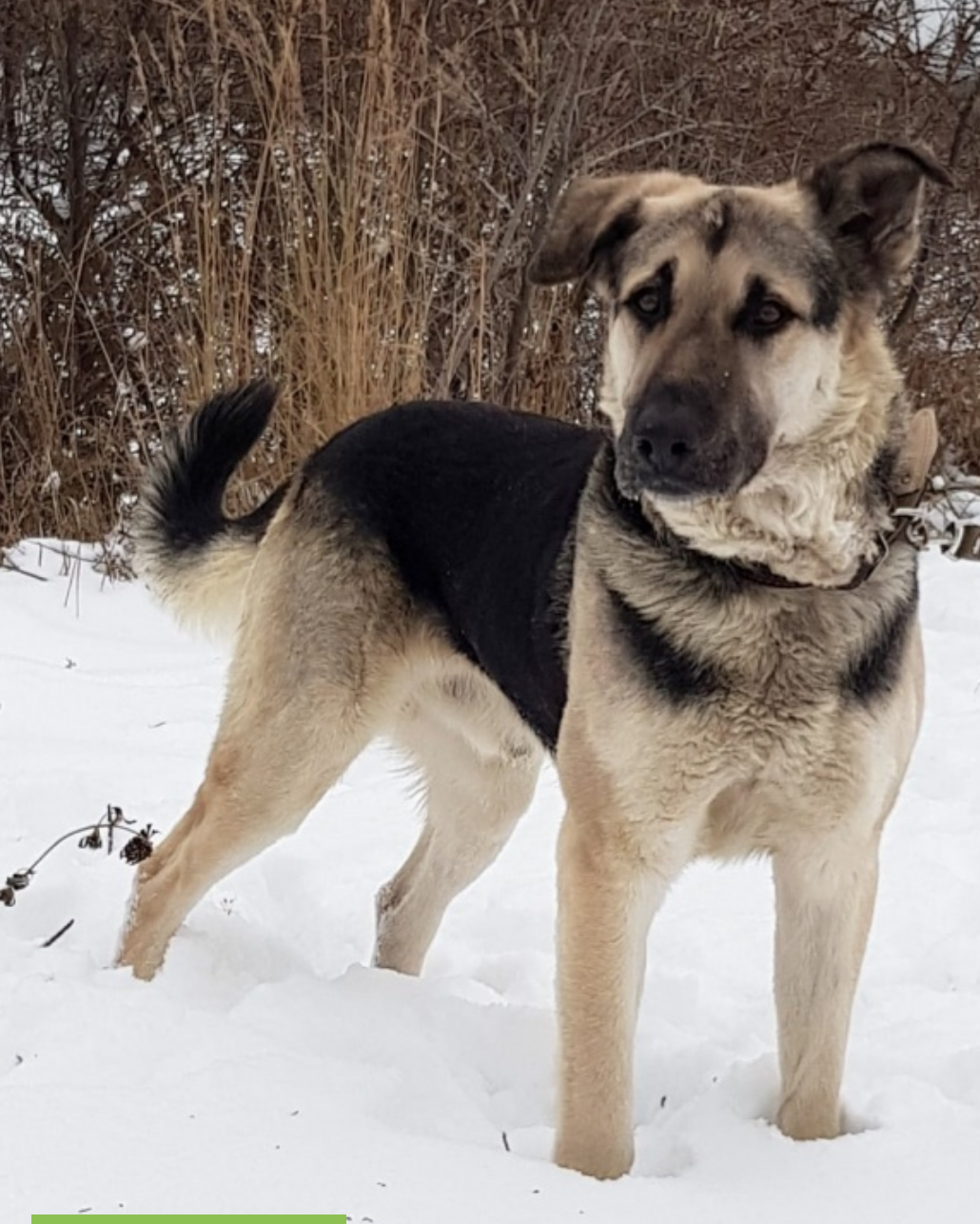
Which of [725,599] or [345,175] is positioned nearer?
[725,599]

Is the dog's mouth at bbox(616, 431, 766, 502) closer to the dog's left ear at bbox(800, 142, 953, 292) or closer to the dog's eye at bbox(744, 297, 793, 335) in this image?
the dog's eye at bbox(744, 297, 793, 335)

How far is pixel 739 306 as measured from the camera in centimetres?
253

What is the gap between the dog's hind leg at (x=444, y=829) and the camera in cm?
361

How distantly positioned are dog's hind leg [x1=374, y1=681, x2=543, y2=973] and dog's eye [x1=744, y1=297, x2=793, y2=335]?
136 cm

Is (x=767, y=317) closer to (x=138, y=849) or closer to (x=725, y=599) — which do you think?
(x=725, y=599)

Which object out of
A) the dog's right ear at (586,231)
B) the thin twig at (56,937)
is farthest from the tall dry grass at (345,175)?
the dog's right ear at (586,231)

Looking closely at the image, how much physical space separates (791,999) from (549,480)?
3.62 ft

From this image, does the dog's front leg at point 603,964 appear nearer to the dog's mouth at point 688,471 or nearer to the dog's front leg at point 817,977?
the dog's front leg at point 817,977

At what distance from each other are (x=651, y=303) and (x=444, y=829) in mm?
1555

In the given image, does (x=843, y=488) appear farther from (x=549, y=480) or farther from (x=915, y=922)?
(x=915, y=922)

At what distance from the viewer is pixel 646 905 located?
2549 millimetres

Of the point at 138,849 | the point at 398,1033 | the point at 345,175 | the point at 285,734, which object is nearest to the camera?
the point at 398,1033

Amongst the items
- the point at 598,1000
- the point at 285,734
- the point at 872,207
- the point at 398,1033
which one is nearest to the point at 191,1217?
the point at 598,1000

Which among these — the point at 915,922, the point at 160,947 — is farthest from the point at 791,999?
the point at 160,947
